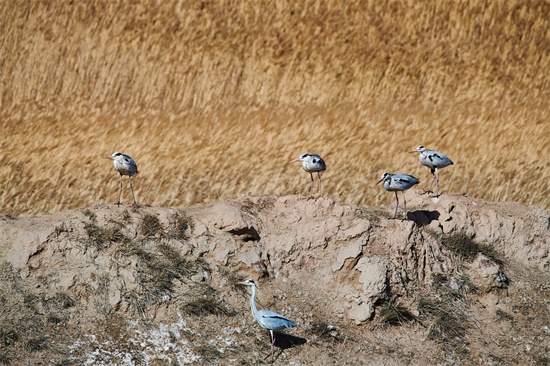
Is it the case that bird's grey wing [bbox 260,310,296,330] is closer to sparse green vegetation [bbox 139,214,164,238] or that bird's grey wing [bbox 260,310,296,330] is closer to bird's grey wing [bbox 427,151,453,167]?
sparse green vegetation [bbox 139,214,164,238]

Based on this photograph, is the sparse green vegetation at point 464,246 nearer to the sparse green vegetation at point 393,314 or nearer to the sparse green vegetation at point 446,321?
the sparse green vegetation at point 446,321

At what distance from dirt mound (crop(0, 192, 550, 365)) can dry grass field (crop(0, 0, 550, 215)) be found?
463 cm

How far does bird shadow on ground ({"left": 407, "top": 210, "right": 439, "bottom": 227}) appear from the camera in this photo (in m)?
19.2

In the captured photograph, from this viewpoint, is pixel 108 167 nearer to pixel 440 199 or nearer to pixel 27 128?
pixel 27 128

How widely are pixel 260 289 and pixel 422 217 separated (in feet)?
15.2

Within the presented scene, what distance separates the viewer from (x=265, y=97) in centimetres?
2488

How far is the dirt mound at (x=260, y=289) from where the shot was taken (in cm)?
1551

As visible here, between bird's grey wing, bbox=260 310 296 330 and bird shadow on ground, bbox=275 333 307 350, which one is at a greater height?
→ bird's grey wing, bbox=260 310 296 330

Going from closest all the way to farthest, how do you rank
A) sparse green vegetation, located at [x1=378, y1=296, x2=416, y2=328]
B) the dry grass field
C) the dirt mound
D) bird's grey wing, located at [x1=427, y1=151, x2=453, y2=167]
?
1. the dirt mound
2. sparse green vegetation, located at [x1=378, y1=296, x2=416, y2=328]
3. bird's grey wing, located at [x1=427, y1=151, x2=453, y2=167]
4. the dry grass field

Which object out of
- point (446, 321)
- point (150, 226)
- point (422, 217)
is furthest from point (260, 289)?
point (422, 217)

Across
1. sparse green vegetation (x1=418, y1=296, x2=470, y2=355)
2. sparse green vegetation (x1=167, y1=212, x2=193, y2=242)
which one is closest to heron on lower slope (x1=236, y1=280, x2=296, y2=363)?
sparse green vegetation (x1=167, y1=212, x2=193, y2=242)

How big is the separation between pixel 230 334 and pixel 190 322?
0.82m

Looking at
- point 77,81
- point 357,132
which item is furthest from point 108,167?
point 357,132

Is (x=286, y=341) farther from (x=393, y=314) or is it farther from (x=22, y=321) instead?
(x=22, y=321)
